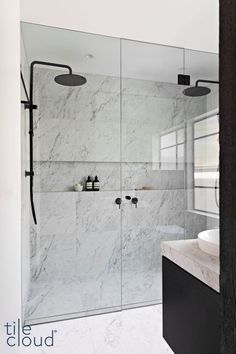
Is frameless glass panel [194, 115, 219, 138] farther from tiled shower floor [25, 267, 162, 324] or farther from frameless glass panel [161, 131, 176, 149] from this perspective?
tiled shower floor [25, 267, 162, 324]

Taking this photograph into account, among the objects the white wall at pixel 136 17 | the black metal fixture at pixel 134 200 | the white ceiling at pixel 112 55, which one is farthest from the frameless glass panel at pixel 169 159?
the white wall at pixel 136 17

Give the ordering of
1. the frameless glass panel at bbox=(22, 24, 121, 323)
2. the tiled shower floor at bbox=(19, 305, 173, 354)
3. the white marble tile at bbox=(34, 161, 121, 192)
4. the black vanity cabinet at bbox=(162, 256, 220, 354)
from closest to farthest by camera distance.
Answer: the black vanity cabinet at bbox=(162, 256, 220, 354)
the tiled shower floor at bbox=(19, 305, 173, 354)
the frameless glass panel at bbox=(22, 24, 121, 323)
the white marble tile at bbox=(34, 161, 121, 192)

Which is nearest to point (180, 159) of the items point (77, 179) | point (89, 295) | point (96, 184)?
point (96, 184)

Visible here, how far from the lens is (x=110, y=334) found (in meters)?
1.90

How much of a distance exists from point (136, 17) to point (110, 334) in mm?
2439

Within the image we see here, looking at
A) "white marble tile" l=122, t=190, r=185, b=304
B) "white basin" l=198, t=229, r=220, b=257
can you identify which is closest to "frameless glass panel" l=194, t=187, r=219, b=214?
"white marble tile" l=122, t=190, r=185, b=304

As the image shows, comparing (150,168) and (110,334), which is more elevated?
(150,168)

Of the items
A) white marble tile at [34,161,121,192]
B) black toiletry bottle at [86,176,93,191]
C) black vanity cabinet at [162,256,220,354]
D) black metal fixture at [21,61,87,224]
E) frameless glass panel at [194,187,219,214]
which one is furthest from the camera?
frameless glass panel at [194,187,219,214]

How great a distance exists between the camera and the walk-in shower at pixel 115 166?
2574mm

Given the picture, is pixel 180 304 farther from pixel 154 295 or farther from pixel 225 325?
pixel 154 295

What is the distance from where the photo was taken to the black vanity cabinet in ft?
2.90

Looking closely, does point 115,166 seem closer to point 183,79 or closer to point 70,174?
point 70,174

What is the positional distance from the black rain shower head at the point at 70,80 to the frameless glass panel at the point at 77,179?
47 millimetres

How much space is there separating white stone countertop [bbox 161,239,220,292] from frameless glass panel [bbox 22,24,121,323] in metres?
1.49
